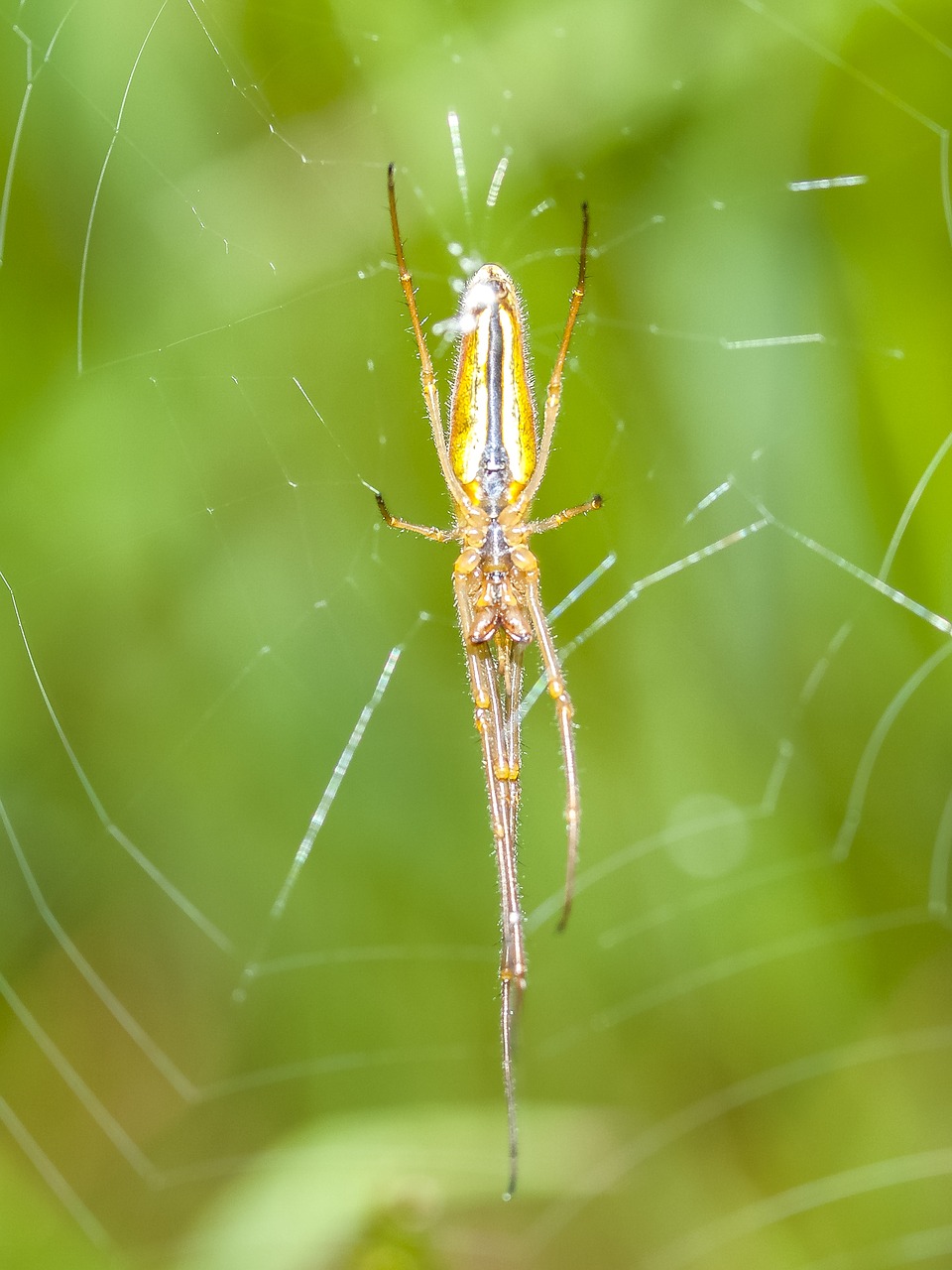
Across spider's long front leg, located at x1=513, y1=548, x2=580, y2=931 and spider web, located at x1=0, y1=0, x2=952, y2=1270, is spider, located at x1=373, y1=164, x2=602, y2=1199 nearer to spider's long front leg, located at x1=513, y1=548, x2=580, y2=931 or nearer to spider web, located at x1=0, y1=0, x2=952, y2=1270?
spider's long front leg, located at x1=513, y1=548, x2=580, y2=931

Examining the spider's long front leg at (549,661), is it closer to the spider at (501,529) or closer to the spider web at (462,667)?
the spider at (501,529)

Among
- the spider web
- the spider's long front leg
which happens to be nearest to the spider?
the spider's long front leg

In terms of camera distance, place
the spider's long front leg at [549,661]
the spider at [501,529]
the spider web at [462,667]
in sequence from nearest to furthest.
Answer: the spider at [501,529] < the spider's long front leg at [549,661] < the spider web at [462,667]

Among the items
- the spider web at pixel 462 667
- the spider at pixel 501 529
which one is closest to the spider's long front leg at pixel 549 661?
the spider at pixel 501 529

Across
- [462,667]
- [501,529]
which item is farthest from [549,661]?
[462,667]

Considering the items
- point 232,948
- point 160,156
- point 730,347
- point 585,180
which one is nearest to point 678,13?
point 585,180

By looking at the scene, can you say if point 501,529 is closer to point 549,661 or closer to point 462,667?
point 549,661
